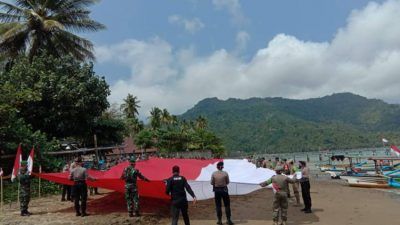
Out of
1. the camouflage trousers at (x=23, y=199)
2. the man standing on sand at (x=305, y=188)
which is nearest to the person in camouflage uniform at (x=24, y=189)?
the camouflage trousers at (x=23, y=199)

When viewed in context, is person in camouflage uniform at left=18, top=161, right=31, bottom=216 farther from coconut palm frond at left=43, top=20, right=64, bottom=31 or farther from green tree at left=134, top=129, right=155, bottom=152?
green tree at left=134, top=129, right=155, bottom=152

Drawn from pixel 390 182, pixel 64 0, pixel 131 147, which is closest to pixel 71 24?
pixel 64 0

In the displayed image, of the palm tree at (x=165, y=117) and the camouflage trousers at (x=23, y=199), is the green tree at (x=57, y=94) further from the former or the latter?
the palm tree at (x=165, y=117)

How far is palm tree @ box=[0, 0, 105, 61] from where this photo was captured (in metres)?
23.9

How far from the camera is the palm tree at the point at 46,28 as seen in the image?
78.5 ft

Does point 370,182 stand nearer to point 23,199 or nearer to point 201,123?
point 23,199

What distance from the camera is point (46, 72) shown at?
22.8 metres

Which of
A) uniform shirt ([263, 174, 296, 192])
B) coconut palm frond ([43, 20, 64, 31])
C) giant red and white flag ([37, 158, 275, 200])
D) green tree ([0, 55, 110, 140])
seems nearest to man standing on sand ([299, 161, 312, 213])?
giant red and white flag ([37, 158, 275, 200])

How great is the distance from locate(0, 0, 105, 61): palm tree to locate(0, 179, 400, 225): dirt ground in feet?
39.3

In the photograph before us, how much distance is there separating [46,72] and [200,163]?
12.6 meters

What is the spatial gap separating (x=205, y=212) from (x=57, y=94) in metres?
12.5

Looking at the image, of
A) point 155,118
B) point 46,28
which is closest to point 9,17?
point 46,28

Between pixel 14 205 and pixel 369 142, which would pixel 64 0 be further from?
pixel 369 142

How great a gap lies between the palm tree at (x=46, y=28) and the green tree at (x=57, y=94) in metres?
1.40
